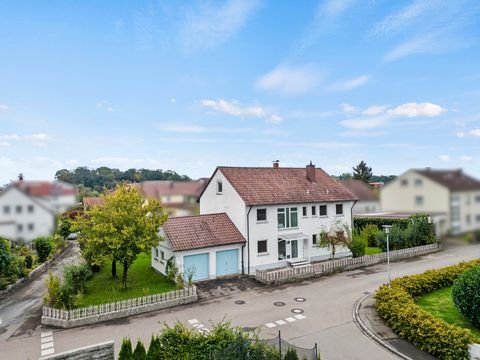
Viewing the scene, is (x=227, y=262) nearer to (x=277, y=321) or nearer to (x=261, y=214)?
(x=261, y=214)

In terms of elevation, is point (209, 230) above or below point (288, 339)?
above

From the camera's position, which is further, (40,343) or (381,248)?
(381,248)

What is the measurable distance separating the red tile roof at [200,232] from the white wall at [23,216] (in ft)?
58.5

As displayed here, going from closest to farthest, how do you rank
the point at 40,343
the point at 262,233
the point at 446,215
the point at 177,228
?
the point at 446,215 → the point at 40,343 → the point at 177,228 → the point at 262,233

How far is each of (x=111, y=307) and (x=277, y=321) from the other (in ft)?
27.6

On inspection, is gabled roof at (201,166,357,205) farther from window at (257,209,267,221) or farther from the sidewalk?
the sidewalk

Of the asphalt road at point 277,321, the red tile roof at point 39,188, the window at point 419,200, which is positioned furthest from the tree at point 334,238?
the red tile roof at point 39,188

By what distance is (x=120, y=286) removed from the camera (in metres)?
21.6

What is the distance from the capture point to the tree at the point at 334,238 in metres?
26.2

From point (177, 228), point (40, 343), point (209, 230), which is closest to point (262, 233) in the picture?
point (209, 230)

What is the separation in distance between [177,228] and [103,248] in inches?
210

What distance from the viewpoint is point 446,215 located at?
2.91 meters

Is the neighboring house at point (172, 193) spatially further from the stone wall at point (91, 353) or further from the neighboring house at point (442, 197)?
the neighboring house at point (442, 197)

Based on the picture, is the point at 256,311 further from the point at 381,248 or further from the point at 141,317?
the point at 381,248
